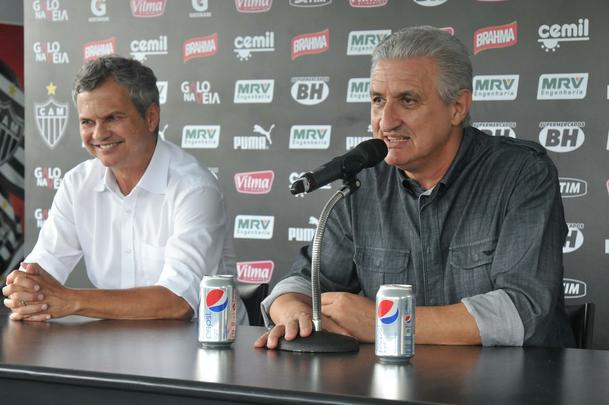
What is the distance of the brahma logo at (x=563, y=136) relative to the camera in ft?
13.4

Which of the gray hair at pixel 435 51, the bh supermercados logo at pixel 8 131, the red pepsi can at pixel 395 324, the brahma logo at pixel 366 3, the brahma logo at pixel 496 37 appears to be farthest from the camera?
the bh supermercados logo at pixel 8 131

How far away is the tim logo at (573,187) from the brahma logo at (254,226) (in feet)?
4.78

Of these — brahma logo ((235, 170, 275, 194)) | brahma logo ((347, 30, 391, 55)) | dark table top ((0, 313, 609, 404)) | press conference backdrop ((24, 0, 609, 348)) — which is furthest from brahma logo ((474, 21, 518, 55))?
dark table top ((0, 313, 609, 404))

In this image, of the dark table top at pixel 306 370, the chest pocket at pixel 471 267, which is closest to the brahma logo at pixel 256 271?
the chest pocket at pixel 471 267

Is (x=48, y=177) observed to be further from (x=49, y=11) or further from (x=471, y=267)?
(x=471, y=267)

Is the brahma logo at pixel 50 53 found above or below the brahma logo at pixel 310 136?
above

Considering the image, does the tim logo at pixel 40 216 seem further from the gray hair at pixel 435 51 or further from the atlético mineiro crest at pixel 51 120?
the gray hair at pixel 435 51

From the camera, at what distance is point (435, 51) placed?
2178 millimetres

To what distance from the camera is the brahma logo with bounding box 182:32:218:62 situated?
4.93m

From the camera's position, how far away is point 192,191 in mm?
2721

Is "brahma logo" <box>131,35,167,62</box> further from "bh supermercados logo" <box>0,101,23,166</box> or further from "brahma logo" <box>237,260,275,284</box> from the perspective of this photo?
"bh supermercados logo" <box>0,101,23,166</box>

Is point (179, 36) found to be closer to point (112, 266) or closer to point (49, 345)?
point (112, 266)

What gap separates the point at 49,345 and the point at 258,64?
3.17m


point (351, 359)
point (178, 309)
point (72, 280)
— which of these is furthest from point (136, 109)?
point (72, 280)
